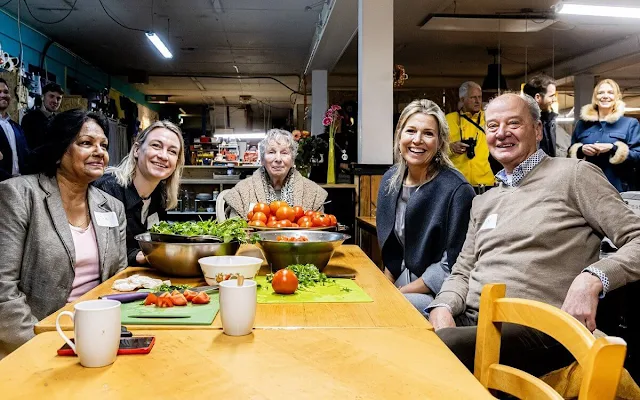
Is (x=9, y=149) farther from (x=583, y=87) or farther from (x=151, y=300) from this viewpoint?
(x=583, y=87)

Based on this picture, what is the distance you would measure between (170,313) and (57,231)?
0.97 meters

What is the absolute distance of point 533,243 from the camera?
2.15 m

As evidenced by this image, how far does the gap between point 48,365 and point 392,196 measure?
218cm

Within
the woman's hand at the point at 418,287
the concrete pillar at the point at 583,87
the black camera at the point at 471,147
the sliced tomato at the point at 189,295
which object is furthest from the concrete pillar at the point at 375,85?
the concrete pillar at the point at 583,87

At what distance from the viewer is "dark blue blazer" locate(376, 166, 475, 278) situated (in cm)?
275

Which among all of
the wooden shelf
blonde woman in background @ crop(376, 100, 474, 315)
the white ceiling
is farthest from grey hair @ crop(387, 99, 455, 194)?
the wooden shelf

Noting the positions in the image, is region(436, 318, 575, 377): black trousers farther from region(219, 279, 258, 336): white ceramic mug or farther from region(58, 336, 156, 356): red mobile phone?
region(58, 336, 156, 356): red mobile phone

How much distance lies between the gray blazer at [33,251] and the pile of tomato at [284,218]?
2.93ft

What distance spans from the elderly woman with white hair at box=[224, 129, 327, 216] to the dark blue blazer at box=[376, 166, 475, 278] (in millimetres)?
1184

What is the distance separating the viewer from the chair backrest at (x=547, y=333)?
0.90 meters

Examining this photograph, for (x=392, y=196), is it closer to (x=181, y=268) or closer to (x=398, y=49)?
(x=181, y=268)

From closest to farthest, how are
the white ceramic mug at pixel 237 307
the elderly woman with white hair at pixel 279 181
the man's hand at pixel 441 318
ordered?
1. the white ceramic mug at pixel 237 307
2. the man's hand at pixel 441 318
3. the elderly woman with white hair at pixel 279 181

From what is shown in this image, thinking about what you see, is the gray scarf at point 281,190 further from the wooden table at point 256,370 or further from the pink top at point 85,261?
the wooden table at point 256,370

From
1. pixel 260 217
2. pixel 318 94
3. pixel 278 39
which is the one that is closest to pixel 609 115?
pixel 260 217
